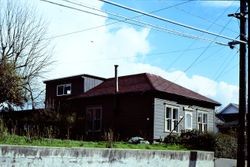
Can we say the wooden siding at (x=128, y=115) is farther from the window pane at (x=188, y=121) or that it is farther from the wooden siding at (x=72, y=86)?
the window pane at (x=188, y=121)

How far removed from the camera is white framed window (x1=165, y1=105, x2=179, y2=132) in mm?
36569

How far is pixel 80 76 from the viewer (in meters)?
43.0

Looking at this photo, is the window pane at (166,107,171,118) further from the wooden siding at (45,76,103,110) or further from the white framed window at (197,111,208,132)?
the wooden siding at (45,76,103,110)

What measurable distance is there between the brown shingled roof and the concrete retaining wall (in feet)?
49.9

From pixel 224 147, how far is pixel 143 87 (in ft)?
30.4

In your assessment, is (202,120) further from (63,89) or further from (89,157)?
(89,157)

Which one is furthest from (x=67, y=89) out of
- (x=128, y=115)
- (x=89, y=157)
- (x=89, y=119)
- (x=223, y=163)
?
(x=89, y=157)

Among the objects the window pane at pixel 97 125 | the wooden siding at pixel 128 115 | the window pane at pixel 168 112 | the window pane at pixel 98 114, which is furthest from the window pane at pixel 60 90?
the window pane at pixel 168 112

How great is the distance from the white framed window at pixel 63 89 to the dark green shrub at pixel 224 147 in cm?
1844

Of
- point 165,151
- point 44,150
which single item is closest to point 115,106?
point 165,151

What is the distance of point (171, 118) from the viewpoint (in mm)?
36938

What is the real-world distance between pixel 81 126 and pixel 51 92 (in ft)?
22.1

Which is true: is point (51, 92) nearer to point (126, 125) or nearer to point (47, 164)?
point (126, 125)

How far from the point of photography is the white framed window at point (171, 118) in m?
36.6
